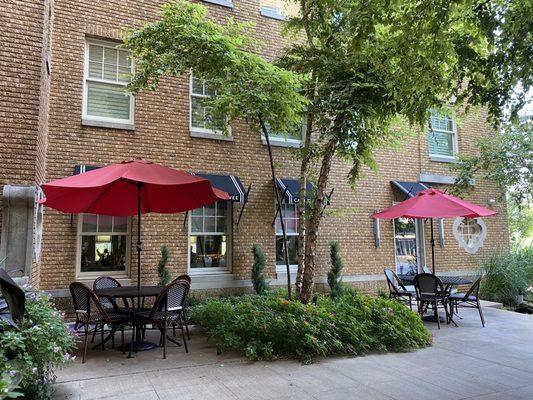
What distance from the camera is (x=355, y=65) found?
23.7 ft

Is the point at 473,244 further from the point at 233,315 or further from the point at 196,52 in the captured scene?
the point at 196,52

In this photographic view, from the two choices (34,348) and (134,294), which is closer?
(34,348)

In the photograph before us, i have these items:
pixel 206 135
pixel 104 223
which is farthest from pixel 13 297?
pixel 206 135

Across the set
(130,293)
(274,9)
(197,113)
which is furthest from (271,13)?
(130,293)

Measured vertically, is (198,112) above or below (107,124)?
above

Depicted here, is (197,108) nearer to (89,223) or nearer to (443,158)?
(89,223)

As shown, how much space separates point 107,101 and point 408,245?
359 inches

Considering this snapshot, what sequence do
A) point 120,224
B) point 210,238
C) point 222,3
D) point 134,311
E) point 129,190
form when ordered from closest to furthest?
point 134,311 < point 129,190 < point 120,224 < point 210,238 < point 222,3

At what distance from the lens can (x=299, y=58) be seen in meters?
8.00

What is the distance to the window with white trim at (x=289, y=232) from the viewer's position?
1088cm

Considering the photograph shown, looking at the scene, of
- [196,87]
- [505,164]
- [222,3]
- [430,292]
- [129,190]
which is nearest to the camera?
[129,190]

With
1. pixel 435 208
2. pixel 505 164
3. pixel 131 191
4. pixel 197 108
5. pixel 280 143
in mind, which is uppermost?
pixel 197 108

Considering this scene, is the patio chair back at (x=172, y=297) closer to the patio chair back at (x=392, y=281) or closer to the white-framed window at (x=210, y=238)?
the white-framed window at (x=210, y=238)

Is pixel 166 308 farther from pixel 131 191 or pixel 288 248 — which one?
pixel 288 248
